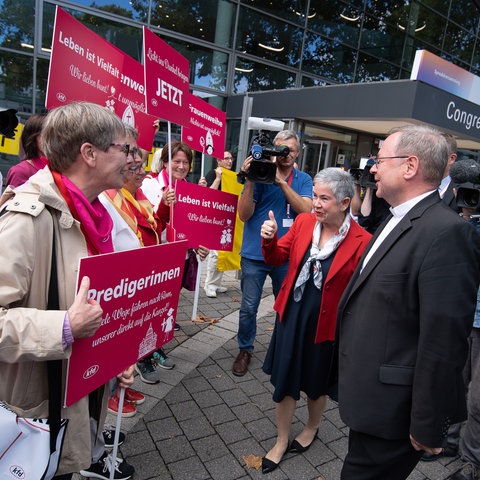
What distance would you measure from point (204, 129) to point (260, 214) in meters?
1.68

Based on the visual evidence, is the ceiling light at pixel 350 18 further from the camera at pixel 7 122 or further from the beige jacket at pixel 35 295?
the beige jacket at pixel 35 295

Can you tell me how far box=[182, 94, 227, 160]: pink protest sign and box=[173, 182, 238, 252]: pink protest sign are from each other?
2.69 feet

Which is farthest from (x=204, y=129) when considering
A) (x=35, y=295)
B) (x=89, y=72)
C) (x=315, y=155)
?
(x=315, y=155)

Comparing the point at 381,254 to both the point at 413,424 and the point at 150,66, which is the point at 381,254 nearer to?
the point at 413,424

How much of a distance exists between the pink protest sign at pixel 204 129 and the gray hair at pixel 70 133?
9.86 feet

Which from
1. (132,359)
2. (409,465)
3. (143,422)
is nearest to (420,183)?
(409,465)

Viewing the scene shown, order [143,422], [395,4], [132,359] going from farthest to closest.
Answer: [395,4]
[143,422]
[132,359]

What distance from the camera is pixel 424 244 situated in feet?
5.20

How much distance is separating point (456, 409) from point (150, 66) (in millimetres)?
2943

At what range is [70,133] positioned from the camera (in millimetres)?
1554

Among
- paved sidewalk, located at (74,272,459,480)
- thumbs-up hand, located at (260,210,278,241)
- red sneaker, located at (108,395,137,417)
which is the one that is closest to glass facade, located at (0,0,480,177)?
paved sidewalk, located at (74,272,459,480)

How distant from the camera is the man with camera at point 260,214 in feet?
11.7

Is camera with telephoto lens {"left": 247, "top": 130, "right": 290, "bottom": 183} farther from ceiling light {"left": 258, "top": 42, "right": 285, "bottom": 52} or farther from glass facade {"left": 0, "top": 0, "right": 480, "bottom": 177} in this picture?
ceiling light {"left": 258, "top": 42, "right": 285, "bottom": 52}

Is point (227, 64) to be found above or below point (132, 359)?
above
